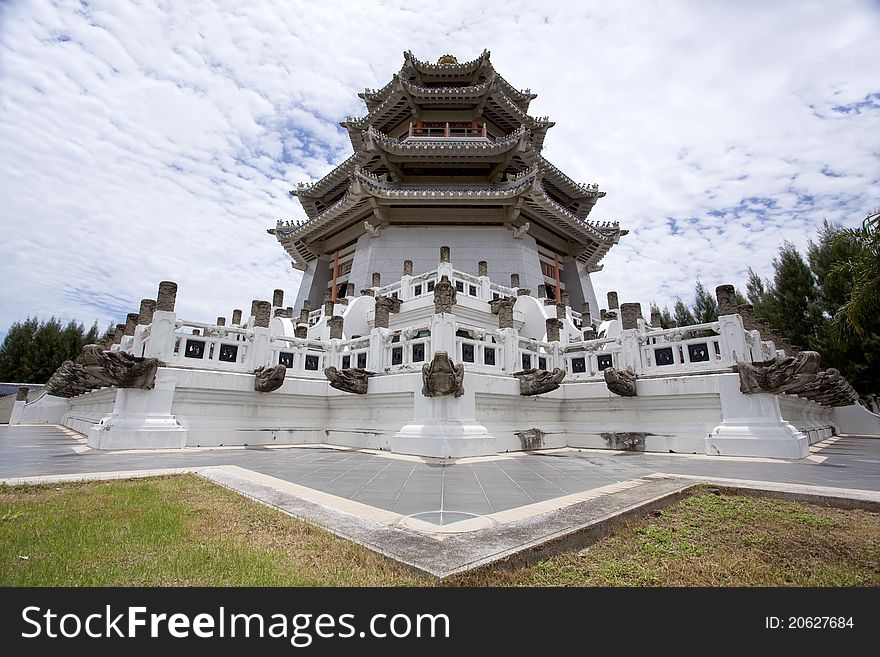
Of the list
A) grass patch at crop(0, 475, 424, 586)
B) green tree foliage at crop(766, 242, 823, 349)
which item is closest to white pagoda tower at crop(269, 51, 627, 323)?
green tree foliage at crop(766, 242, 823, 349)

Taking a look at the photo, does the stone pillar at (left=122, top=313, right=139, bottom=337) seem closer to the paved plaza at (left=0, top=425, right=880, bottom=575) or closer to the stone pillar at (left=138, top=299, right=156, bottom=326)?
the stone pillar at (left=138, top=299, right=156, bottom=326)

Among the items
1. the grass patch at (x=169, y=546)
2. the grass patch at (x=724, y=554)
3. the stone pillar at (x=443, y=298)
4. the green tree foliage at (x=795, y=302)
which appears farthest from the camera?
the green tree foliage at (x=795, y=302)

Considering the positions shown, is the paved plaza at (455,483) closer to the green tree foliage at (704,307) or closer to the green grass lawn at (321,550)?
the green grass lawn at (321,550)

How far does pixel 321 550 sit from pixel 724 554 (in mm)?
3123

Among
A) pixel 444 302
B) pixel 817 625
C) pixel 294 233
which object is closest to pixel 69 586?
pixel 817 625

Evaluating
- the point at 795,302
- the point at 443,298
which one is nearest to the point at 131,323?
the point at 443,298

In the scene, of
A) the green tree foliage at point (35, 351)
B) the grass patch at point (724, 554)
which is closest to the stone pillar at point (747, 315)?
the grass patch at point (724, 554)

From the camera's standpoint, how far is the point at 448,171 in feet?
113

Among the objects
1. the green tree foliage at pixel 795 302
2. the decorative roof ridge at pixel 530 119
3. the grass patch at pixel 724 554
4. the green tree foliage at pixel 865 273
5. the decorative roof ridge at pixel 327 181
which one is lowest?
the grass patch at pixel 724 554

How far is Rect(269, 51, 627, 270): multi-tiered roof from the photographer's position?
30.7 m

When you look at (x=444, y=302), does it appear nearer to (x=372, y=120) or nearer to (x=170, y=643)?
(x=170, y=643)

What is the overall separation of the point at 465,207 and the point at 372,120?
42.1 feet

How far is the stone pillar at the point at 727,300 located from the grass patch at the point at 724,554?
8031 mm

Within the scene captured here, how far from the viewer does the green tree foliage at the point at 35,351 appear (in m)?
35.8
